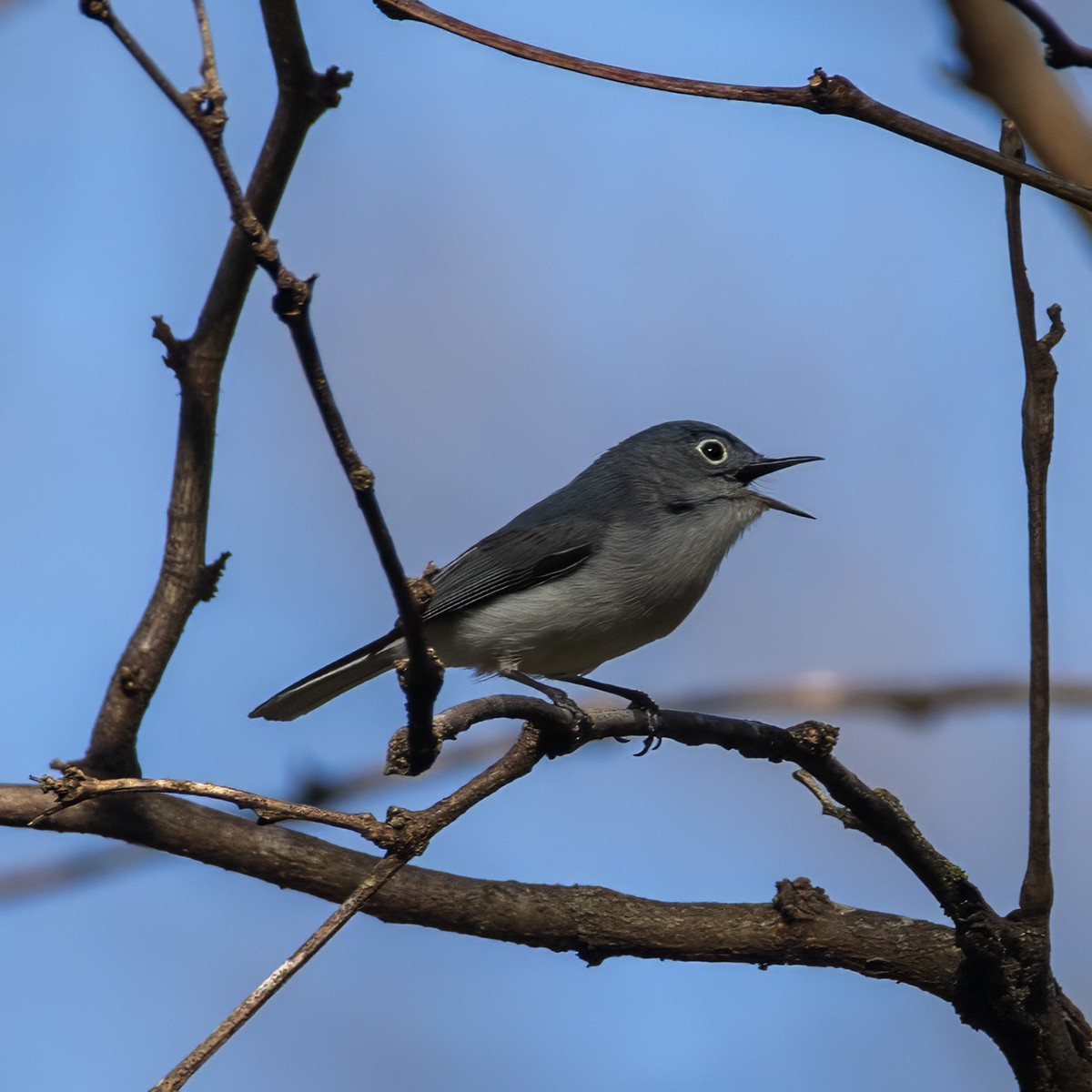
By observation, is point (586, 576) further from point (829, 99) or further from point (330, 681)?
point (829, 99)

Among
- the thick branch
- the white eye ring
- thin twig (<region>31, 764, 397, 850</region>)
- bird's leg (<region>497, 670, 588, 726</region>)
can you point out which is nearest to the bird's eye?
the white eye ring

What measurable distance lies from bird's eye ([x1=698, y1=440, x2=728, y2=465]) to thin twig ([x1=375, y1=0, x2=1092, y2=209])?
3.24 meters

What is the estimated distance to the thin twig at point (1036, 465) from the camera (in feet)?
7.76

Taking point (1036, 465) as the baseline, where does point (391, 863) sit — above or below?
below

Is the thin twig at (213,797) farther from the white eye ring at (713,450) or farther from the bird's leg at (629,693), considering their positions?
the white eye ring at (713,450)

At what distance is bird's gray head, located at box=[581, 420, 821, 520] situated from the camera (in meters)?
4.92

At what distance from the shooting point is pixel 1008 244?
2.40 m

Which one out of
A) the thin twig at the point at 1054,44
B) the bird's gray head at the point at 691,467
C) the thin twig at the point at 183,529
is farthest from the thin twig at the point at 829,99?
the bird's gray head at the point at 691,467

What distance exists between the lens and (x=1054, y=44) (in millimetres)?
1820

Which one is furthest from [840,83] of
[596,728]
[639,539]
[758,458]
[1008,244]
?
[758,458]

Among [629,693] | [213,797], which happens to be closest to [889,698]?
[629,693]

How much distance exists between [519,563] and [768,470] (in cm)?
109

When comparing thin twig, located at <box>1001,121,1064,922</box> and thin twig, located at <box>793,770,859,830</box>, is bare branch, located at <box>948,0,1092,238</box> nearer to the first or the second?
thin twig, located at <box>1001,121,1064,922</box>

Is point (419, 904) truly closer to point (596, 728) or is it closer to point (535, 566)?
point (596, 728)
